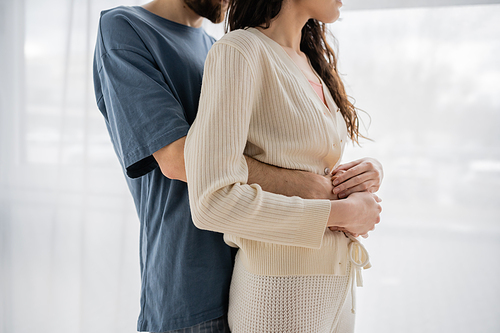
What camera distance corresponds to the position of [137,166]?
735 mm

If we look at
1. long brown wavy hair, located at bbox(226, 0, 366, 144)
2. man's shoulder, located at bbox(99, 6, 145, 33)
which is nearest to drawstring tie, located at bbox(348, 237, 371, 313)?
long brown wavy hair, located at bbox(226, 0, 366, 144)

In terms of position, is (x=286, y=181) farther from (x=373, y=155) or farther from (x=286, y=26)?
(x=373, y=155)

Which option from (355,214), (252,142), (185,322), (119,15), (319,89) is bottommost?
(185,322)

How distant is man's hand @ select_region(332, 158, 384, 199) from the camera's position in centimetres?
76

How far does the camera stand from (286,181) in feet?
2.28

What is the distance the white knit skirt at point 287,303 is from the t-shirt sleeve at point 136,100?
33 centimetres

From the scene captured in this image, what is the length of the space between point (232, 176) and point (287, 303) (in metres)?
0.29

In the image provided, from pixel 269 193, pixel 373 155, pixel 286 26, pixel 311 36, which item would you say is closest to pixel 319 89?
pixel 286 26

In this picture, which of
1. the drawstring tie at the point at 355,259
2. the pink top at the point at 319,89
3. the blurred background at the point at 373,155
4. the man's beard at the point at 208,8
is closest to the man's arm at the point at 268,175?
the drawstring tie at the point at 355,259

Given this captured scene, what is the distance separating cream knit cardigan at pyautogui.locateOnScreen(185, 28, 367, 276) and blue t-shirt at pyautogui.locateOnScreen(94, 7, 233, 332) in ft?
0.30

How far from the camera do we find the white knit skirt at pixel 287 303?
0.68 meters
